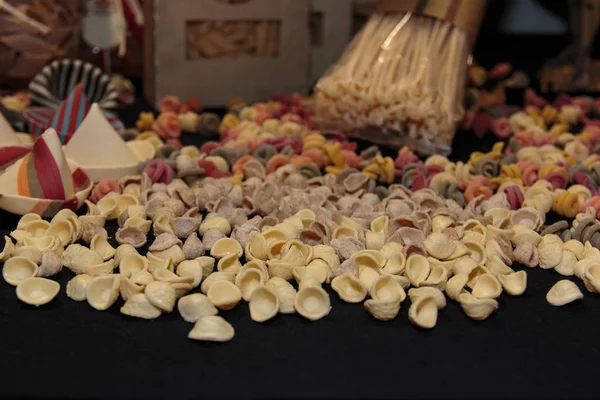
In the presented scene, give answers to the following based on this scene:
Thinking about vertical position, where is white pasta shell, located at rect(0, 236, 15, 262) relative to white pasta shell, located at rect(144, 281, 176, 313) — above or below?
below

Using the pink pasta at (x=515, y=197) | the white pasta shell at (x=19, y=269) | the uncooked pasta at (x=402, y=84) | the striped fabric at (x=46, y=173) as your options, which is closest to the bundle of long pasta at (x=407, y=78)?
the uncooked pasta at (x=402, y=84)

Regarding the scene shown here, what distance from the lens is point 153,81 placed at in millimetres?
1210

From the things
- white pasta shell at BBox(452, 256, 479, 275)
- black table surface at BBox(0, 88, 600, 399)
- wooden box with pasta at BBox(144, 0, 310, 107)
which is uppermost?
wooden box with pasta at BBox(144, 0, 310, 107)

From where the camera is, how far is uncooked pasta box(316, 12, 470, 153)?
0.93 metres

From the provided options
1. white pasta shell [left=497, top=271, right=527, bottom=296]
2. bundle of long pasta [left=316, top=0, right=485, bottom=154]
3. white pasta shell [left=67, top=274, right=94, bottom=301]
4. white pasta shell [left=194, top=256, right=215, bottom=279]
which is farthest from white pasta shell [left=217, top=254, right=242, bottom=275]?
bundle of long pasta [left=316, top=0, right=485, bottom=154]

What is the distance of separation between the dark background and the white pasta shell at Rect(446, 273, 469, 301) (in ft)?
0.04

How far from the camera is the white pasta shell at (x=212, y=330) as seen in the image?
0.53 meters

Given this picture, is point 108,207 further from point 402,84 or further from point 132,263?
point 402,84

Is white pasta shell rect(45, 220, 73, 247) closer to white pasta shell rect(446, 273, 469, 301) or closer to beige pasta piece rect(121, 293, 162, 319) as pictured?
beige pasta piece rect(121, 293, 162, 319)

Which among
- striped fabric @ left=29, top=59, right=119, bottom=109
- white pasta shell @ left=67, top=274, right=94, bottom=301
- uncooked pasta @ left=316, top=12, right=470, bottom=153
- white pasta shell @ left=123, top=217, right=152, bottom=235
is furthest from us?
striped fabric @ left=29, top=59, right=119, bottom=109

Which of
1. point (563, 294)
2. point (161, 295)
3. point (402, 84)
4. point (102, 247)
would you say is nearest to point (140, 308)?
point (161, 295)

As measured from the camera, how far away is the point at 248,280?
0.60m

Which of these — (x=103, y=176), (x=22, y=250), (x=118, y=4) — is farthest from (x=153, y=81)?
(x=22, y=250)

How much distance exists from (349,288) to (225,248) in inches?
5.0
